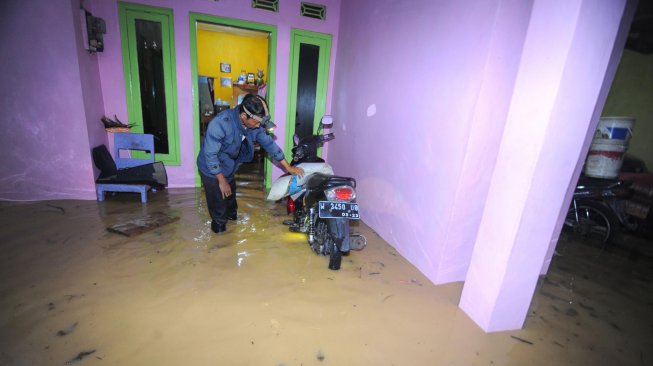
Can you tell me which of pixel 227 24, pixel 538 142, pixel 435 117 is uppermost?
pixel 227 24

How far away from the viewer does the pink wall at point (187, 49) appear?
161 inches

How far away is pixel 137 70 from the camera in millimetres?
4242

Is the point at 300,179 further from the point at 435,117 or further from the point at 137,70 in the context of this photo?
the point at 137,70

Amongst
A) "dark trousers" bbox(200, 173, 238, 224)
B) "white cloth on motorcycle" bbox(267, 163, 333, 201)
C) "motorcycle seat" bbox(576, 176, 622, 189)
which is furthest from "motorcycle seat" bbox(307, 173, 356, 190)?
"motorcycle seat" bbox(576, 176, 622, 189)

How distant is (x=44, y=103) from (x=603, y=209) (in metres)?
7.42

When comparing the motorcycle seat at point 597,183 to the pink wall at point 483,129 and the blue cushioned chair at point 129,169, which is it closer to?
the pink wall at point 483,129

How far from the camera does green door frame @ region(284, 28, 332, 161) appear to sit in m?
4.62

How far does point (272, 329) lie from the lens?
186 cm

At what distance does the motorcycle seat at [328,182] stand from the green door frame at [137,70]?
119 inches

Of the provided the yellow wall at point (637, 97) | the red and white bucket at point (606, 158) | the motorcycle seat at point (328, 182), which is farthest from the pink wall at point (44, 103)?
the yellow wall at point (637, 97)

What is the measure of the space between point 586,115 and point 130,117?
549cm

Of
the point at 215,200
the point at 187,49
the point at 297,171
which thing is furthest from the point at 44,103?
the point at 297,171

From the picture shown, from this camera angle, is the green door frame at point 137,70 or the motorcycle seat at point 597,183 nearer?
the motorcycle seat at point 597,183

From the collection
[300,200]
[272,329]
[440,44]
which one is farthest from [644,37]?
[272,329]
